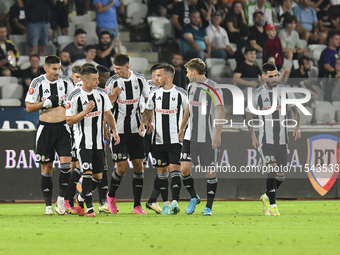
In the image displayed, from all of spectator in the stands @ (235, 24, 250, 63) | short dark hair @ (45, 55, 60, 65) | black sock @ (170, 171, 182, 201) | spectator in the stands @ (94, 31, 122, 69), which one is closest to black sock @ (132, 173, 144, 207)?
black sock @ (170, 171, 182, 201)

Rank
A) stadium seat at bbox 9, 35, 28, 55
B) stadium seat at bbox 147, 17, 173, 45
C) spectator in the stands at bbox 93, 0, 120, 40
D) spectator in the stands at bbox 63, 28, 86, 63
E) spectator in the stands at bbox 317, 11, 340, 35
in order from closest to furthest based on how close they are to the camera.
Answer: spectator in the stands at bbox 63, 28, 86, 63, stadium seat at bbox 9, 35, 28, 55, spectator in the stands at bbox 93, 0, 120, 40, stadium seat at bbox 147, 17, 173, 45, spectator in the stands at bbox 317, 11, 340, 35

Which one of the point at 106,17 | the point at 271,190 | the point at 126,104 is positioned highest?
the point at 106,17

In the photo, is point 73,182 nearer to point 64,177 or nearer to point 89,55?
point 64,177

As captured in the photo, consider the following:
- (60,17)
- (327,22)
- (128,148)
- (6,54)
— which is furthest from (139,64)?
(128,148)

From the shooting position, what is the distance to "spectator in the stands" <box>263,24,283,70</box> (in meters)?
17.3

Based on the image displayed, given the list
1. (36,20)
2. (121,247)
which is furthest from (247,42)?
(121,247)

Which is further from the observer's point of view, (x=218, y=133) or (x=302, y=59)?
(x=302, y=59)

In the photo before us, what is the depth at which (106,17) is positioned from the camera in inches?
645

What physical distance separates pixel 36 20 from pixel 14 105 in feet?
7.43

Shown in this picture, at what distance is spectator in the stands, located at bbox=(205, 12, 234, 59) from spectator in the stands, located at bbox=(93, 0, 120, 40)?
252 centimetres

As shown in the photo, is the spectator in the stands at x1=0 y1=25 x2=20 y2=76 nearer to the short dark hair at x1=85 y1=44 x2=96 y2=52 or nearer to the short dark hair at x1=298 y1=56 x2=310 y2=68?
the short dark hair at x1=85 y1=44 x2=96 y2=52

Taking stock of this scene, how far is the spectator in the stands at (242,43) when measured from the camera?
1659 centimetres

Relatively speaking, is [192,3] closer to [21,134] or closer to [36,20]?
[36,20]

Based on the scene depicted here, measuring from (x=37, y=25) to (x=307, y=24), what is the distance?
8229 millimetres
